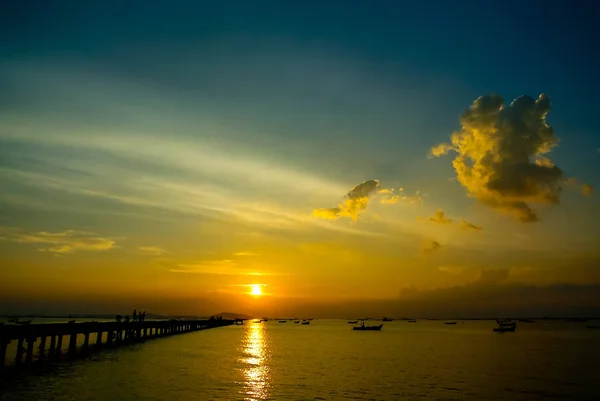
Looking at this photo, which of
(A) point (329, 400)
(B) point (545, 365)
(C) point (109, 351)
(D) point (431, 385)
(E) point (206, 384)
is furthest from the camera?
(C) point (109, 351)

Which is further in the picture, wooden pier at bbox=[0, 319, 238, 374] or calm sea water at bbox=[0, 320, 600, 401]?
wooden pier at bbox=[0, 319, 238, 374]

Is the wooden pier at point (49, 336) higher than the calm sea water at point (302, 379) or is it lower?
higher

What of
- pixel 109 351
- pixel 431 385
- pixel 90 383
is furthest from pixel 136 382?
pixel 109 351

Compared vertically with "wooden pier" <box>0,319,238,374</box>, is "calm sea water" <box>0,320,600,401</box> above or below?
below

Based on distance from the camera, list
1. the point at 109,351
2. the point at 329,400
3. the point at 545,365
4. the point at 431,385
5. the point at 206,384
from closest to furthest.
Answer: the point at 329,400 < the point at 206,384 < the point at 431,385 < the point at 545,365 < the point at 109,351

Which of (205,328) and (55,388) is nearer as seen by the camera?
(55,388)

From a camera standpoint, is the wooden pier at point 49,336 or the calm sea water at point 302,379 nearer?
the calm sea water at point 302,379

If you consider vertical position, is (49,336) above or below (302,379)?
above

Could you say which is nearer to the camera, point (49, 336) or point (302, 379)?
point (302, 379)

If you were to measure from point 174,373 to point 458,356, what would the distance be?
40763 millimetres

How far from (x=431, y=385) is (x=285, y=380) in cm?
1200

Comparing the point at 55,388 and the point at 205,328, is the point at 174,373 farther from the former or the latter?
the point at 205,328

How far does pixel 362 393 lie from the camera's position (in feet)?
108

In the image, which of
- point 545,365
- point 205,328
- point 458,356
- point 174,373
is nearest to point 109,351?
point 174,373
